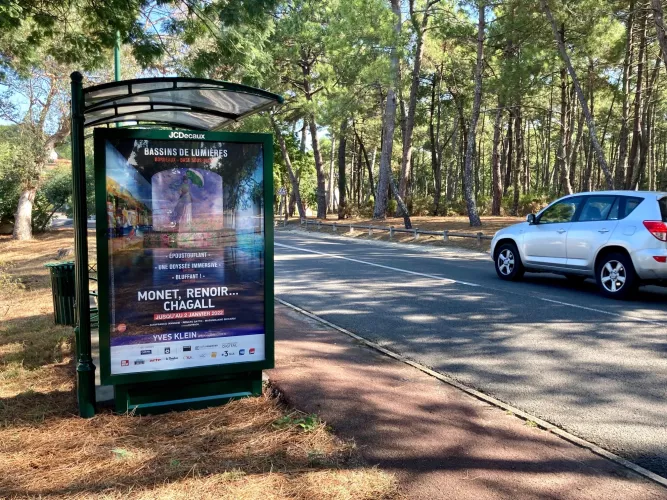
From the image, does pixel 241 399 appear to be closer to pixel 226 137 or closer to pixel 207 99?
pixel 226 137

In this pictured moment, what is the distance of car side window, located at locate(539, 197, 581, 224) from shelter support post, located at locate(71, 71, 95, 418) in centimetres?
886

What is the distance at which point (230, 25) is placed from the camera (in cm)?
817

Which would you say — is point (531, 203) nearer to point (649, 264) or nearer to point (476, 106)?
point (476, 106)

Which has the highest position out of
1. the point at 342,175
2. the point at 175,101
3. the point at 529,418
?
the point at 342,175

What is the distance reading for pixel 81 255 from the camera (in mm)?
4203

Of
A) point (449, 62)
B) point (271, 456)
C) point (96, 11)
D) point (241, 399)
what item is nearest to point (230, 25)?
point (96, 11)

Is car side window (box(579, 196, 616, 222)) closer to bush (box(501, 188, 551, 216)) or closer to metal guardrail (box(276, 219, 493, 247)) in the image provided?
metal guardrail (box(276, 219, 493, 247))

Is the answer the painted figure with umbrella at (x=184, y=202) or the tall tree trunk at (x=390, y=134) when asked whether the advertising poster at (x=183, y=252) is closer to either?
the painted figure with umbrella at (x=184, y=202)

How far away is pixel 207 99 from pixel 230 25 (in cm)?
395

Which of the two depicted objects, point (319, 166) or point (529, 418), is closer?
point (529, 418)

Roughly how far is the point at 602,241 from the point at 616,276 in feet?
2.05

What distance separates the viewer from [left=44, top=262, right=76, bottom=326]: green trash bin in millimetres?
7453

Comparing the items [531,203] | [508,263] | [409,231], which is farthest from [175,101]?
[531,203]

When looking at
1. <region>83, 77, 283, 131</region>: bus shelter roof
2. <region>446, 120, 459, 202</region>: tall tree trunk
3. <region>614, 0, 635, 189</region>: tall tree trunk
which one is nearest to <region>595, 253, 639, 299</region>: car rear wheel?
<region>83, 77, 283, 131</region>: bus shelter roof
